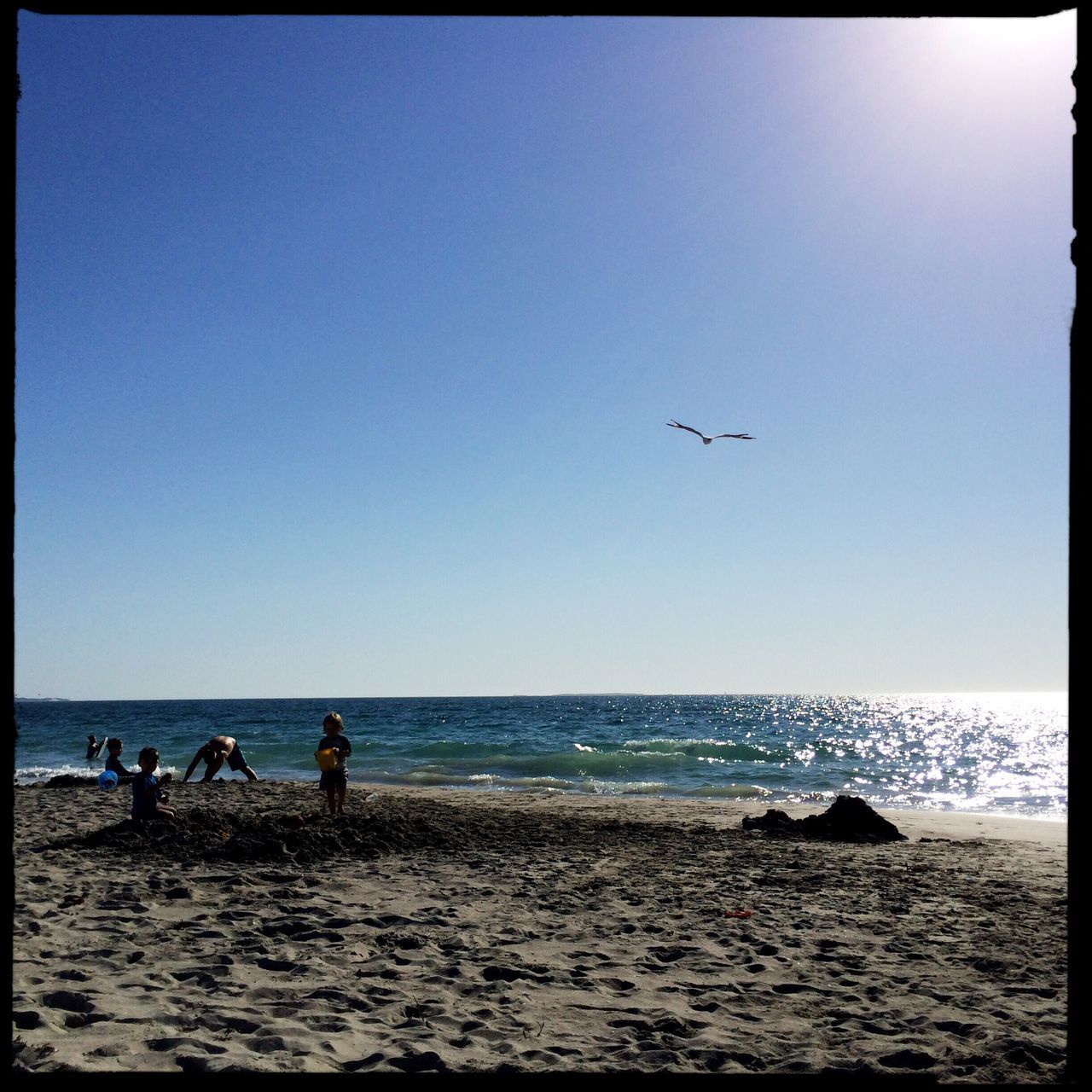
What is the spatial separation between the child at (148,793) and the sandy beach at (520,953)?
376 mm

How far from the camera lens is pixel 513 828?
38.9 ft

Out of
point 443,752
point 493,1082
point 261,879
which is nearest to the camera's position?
point 493,1082

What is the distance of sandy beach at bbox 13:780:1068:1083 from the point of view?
4512 millimetres

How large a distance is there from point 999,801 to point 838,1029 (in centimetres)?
1829

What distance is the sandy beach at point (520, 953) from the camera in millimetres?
4512

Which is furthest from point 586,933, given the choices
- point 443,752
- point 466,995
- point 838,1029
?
point 443,752

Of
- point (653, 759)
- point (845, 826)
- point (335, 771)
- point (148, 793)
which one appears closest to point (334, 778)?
point (335, 771)

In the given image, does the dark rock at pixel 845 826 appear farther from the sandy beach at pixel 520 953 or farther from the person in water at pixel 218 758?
the person in water at pixel 218 758

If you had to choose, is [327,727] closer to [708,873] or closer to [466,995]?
[708,873]

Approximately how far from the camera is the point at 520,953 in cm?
618

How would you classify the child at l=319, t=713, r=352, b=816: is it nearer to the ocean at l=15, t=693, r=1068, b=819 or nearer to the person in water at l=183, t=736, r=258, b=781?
the ocean at l=15, t=693, r=1068, b=819

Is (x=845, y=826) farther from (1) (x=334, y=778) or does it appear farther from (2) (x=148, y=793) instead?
(2) (x=148, y=793)

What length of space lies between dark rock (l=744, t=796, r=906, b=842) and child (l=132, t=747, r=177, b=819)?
7.78 m

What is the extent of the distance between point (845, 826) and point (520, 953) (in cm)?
771
